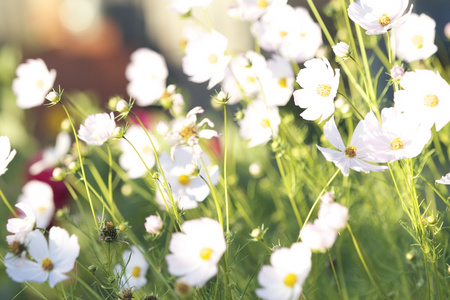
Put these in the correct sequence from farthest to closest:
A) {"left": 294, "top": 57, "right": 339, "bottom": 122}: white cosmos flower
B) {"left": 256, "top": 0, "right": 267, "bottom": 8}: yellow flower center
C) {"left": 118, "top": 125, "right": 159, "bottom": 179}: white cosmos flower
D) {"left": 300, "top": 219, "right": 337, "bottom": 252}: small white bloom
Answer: {"left": 118, "top": 125, "right": 159, "bottom": 179}: white cosmos flower, {"left": 256, "top": 0, "right": 267, "bottom": 8}: yellow flower center, {"left": 294, "top": 57, "right": 339, "bottom": 122}: white cosmos flower, {"left": 300, "top": 219, "right": 337, "bottom": 252}: small white bloom

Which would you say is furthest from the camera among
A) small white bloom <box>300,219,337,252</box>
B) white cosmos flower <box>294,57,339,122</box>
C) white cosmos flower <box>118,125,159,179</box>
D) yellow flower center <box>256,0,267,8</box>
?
white cosmos flower <box>118,125,159,179</box>

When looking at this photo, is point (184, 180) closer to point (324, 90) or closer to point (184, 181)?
point (184, 181)

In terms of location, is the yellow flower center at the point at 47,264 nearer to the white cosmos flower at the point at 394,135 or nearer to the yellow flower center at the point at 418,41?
the white cosmos flower at the point at 394,135

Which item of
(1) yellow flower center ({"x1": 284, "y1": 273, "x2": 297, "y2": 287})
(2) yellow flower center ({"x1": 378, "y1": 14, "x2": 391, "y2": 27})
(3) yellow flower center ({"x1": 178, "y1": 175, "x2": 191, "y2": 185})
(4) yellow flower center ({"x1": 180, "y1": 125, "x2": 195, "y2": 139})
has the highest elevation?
(2) yellow flower center ({"x1": 378, "y1": 14, "x2": 391, "y2": 27})

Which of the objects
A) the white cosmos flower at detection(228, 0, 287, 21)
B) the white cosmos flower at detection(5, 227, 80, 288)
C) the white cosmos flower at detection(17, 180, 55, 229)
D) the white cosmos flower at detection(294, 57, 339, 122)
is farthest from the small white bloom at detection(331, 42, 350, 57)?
the white cosmos flower at detection(17, 180, 55, 229)

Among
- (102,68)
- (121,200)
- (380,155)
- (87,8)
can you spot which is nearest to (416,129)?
(380,155)

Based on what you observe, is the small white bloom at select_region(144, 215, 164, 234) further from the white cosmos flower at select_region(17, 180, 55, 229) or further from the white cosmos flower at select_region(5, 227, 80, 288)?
the white cosmos flower at select_region(17, 180, 55, 229)

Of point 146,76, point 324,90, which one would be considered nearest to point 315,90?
point 324,90

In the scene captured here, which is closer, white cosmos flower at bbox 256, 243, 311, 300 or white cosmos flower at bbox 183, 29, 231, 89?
white cosmos flower at bbox 256, 243, 311, 300
